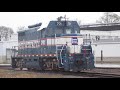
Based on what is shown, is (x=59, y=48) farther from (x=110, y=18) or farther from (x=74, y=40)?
(x=110, y=18)

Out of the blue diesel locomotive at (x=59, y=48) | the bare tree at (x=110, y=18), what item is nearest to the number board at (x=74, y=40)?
the blue diesel locomotive at (x=59, y=48)

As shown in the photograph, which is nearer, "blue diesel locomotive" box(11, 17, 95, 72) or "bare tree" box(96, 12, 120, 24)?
"blue diesel locomotive" box(11, 17, 95, 72)

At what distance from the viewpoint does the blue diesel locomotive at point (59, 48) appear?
70.0 feet

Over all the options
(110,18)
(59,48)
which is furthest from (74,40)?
(110,18)

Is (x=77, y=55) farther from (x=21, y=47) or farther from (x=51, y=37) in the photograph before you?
(x=21, y=47)

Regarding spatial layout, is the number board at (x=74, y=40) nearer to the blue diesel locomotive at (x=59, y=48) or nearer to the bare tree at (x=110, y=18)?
the blue diesel locomotive at (x=59, y=48)

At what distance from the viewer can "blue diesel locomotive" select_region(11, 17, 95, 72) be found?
840 inches

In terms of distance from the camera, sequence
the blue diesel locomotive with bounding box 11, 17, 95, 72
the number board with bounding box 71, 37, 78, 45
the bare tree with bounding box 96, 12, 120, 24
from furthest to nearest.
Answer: the bare tree with bounding box 96, 12, 120, 24
the number board with bounding box 71, 37, 78, 45
the blue diesel locomotive with bounding box 11, 17, 95, 72

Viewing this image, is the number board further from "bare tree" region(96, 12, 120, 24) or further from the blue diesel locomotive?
"bare tree" region(96, 12, 120, 24)

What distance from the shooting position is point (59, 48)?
71.6ft

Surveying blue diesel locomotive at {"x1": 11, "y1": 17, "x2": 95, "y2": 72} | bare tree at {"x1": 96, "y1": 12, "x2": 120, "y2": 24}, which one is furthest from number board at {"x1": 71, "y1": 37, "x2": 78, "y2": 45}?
bare tree at {"x1": 96, "y1": 12, "x2": 120, "y2": 24}

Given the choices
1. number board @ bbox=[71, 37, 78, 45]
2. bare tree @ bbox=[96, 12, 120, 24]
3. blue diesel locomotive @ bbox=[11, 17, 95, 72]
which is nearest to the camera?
blue diesel locomotive @ bbox=[11, 17, 95, 72]
